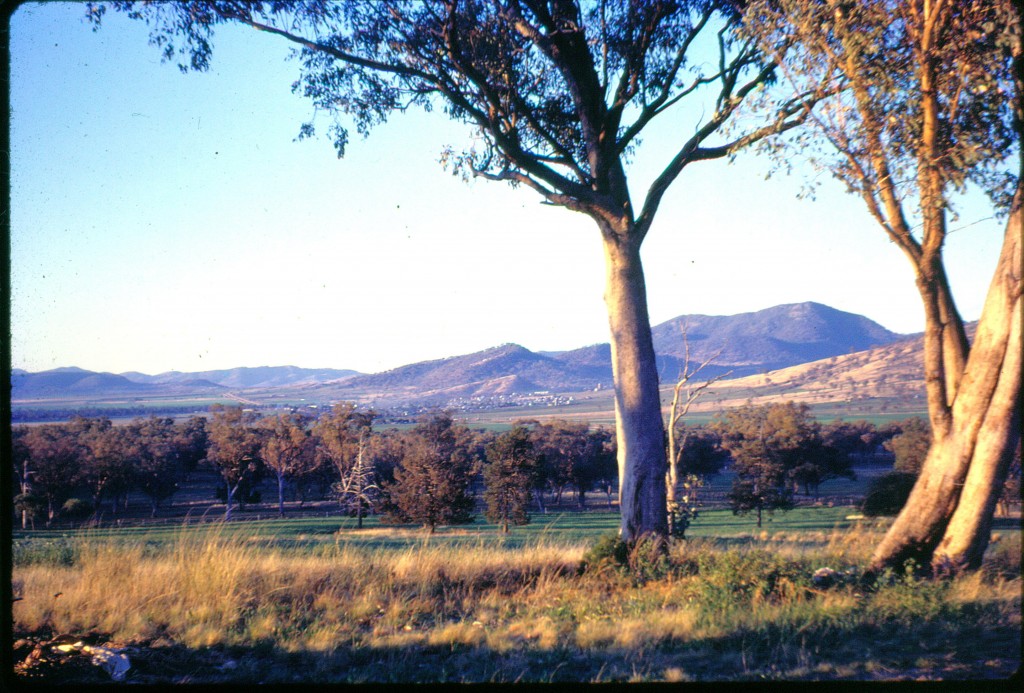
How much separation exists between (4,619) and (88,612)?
0.55m

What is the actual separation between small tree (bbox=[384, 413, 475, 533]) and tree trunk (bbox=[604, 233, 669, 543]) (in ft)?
54.8

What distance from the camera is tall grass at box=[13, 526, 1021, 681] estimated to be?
376 centimetres

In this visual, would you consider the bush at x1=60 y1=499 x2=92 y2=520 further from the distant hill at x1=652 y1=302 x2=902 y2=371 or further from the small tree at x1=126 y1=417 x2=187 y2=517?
the distant hill at x1=652 y1=302 x2=902 y2=371

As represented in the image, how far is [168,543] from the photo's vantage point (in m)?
5.72

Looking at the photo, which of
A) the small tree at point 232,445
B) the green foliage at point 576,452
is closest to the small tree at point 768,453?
the green foliage at point 576,452

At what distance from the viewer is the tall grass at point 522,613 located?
148 inches

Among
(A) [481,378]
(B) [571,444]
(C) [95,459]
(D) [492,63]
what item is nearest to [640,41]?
(D) [492,63]

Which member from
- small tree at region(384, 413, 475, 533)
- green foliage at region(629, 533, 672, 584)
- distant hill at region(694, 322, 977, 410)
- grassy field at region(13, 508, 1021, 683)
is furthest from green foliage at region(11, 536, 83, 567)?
small tree at region(384, 413, 475, 533)

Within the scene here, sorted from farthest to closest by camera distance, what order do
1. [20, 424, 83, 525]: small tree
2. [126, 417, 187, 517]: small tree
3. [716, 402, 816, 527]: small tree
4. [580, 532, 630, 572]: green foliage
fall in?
1. [716, 402, 816, 527]: small tree
2. [126, 417, 187, 517]: small tree
3. [20, 424, 83, 525]: small tree
4. [580, 532, 630, 572]: green foliage

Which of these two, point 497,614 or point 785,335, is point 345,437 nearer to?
point 497,614

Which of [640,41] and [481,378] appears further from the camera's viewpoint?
[481,378]

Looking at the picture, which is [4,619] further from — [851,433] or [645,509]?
[851,433]

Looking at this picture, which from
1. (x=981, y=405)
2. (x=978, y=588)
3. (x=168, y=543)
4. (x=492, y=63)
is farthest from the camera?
(x=492, y=63)

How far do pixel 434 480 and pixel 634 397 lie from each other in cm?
1867
